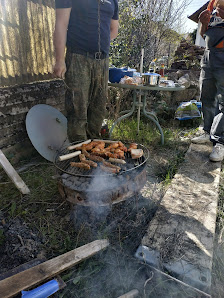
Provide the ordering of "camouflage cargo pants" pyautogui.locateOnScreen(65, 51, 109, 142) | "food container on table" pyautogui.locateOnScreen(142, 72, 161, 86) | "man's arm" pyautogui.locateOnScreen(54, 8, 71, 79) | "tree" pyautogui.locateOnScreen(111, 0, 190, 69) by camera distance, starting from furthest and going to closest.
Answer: "tree" pyautogui.locateOnScreen(111, 0, 190, 69), "food container on table" pyautogui.locateOnScreen(142, 72, 161, 86), "camouflage cargo pants" pyautogui.locateOnScreen(65, 51, 109, 142), "man's arm" pyautogui.locateOnScreen(54, 8, 71, 79)

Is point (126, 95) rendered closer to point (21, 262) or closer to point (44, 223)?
point (44, 223)

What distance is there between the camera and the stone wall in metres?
3.28

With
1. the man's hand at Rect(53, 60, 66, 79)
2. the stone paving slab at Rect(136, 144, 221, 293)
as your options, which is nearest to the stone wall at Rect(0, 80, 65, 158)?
the man's hand at Rect(53, 60, 66, 79)

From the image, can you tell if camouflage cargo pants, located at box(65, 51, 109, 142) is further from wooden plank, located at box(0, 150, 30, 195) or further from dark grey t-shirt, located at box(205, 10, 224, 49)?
dark grey t-shirt, located at box(205, 10, 224, 49)

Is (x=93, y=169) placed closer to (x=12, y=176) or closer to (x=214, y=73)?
(x=12, y=176)

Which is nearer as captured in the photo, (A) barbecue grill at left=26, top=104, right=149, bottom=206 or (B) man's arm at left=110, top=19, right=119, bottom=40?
(A) barbecue grill at left=26, top=104, right=149, bottom=206

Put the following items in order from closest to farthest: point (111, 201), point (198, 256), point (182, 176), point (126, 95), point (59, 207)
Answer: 1. point (198, 256)
2. point (111, 201)
3. point (59, 207)
4. point (182, 176)
5. point (126, 95)

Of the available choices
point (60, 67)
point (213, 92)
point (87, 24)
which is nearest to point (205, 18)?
point (213, 92)

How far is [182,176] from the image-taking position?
305cm

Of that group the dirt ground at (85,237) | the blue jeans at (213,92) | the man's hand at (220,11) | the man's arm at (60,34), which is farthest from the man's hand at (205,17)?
the dirt ground at (85,237)

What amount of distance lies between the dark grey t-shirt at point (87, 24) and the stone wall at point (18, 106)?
1103mm

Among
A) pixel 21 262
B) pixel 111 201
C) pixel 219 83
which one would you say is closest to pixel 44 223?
pixel 21 262

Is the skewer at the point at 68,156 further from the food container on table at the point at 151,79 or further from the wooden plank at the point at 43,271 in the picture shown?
the food container on table at the point at 151,79

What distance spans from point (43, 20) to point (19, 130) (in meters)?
1.90
